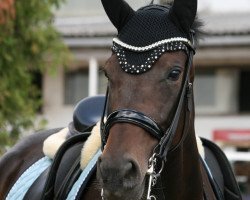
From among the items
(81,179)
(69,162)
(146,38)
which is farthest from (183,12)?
(69,162)

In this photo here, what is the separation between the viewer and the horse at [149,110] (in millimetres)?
3367

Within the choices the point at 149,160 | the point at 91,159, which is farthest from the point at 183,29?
the point at 91,159

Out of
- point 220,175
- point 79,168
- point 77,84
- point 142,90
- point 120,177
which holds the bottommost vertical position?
point 77,84

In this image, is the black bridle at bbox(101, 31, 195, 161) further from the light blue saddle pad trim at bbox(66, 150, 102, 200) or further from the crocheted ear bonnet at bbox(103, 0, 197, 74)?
the light blue saddle pad trim at bbox(66, 150, 102, 200)

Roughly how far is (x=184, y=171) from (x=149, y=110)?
61cm

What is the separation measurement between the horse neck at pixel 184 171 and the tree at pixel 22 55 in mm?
5606

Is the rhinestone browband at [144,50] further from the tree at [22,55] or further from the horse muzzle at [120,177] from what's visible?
the tree at [22,55]

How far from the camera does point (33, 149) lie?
582 cm

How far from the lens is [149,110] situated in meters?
3.50

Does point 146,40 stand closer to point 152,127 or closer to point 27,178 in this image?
point 152,127

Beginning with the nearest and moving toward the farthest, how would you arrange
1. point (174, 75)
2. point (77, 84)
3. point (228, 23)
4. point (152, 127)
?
1. point (152, 127)
2. point (174, 75)
3. point (77, 84)
4. point (228, 23)

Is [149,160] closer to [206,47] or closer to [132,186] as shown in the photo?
[132,186]

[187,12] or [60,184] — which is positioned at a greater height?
[187,12]

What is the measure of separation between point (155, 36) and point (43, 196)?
55.8 inches
